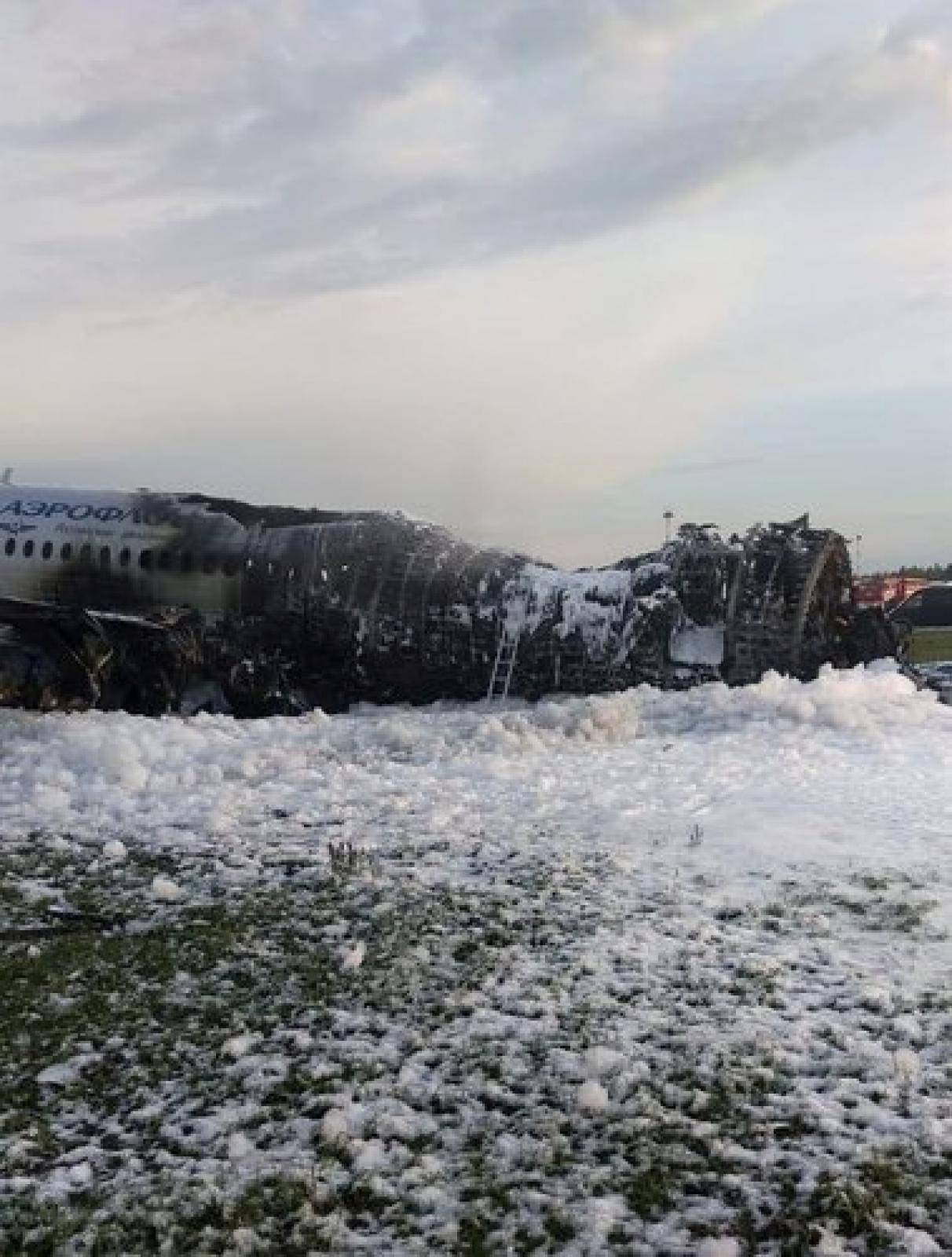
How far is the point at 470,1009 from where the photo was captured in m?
5.84

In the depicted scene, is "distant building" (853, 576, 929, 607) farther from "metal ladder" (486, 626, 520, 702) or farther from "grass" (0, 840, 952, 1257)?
"grass" (0, 840, 952, 1257)

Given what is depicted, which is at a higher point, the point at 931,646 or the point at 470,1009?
the point at 931,646

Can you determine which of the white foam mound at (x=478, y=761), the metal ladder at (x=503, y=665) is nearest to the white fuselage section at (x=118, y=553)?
the metal ladder at (x=503, y=665)

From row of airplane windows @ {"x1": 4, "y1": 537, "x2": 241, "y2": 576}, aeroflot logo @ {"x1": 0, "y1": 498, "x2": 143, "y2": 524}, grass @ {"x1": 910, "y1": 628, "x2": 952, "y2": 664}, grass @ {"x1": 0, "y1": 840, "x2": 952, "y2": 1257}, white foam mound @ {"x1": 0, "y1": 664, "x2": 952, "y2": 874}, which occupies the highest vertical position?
aeroflot logo @ {"x1": 0, "y1": 498, "x2": 143, "y2": 524}

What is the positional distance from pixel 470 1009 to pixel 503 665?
11.8 metres

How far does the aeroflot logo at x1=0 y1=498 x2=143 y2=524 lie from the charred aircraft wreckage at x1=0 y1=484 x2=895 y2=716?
0.05m

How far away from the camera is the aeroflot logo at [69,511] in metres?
19.7

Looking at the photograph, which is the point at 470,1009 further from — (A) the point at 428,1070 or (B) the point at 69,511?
(B) the point at 69,511

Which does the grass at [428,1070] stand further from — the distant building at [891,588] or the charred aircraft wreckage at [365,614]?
the distant building at [891,588]

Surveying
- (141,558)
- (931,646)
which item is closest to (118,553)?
(141,558)

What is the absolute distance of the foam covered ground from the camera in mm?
4223

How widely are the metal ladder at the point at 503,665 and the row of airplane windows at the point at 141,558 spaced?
4305 mm

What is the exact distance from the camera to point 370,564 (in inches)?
723

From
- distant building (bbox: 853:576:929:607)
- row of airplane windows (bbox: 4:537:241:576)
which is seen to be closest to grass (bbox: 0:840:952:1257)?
row of airplane windows (bbox: 4:537:241:576)
